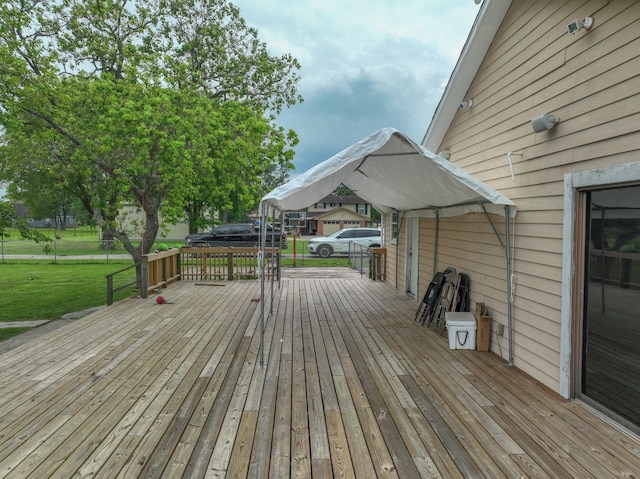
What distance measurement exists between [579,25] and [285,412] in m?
4.02

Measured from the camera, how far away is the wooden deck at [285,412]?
229 cm

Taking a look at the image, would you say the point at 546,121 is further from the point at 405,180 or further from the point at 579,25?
the point at 405,180

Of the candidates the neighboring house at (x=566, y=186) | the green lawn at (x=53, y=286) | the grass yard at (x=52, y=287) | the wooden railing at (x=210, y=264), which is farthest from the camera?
the wooden railing at (x=210, y=264)

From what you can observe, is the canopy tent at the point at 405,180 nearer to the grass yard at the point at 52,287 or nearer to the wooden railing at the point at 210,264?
the wooden railing at the point at 210,264

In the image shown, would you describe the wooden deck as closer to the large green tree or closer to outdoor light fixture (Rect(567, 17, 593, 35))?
outdoor light fixture (Rect(567, 17, 593, 35))

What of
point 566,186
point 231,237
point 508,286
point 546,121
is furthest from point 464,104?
point 231,237

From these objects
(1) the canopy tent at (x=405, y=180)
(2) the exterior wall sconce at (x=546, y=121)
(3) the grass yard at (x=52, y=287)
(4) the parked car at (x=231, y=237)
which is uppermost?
(2) the exterior wall sconce at (x=546, y=121)

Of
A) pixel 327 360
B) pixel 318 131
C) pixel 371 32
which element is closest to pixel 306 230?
pixel 318 131

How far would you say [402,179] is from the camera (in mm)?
5234

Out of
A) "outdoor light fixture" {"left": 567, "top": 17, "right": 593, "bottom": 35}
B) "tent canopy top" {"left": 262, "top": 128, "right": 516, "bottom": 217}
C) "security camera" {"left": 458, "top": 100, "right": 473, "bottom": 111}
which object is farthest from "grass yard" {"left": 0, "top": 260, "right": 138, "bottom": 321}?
"outdoor light fixture" {"left": 567, "top": 17, "right": 593, "bottom": 35}

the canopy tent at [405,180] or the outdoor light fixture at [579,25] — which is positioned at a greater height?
the outdoor light fixture at [579,25]

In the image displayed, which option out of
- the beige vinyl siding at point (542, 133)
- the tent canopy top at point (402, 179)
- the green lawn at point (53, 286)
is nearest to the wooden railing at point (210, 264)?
the green lawn at point (53, 286)

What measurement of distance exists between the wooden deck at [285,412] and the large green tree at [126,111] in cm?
440

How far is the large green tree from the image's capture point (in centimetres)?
768
